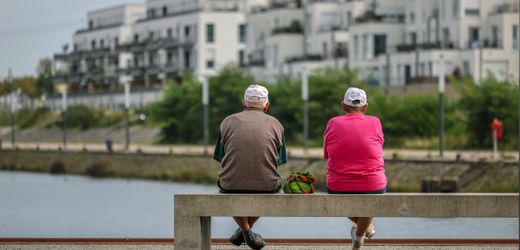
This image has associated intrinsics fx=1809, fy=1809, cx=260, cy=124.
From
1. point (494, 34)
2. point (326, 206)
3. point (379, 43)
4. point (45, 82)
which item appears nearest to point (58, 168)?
point (494, 34)

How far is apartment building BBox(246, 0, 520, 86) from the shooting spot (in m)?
79.8

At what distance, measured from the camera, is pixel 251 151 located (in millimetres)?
15023

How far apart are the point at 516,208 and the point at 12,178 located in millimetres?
52033

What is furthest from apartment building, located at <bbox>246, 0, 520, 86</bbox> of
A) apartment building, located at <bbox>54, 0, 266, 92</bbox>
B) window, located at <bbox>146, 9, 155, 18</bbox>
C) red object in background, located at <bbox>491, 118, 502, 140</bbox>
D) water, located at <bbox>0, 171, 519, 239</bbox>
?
water, located at <bbox>0, 171, 519, 239</bbox>

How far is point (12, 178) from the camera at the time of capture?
65188 mm

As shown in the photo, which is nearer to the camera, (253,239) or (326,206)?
(326,206)

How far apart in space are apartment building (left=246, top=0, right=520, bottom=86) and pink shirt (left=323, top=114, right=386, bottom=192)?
60317mm

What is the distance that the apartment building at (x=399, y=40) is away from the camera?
79.8m

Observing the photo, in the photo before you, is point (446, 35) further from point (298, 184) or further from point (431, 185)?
point (298, 184)

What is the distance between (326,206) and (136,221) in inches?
835

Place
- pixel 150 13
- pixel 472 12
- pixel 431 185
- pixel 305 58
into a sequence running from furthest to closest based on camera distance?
pixel 150 13, pixel 305 58, pixel 472 12, pixel 431 185

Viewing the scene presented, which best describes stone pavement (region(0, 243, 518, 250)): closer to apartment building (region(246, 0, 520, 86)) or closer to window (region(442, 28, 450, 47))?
apartment building (region(246, 0, 520, 86))

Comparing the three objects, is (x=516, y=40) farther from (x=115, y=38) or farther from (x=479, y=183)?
(x=115, y=38)

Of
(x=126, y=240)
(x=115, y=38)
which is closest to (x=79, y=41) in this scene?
(x=115, y=38)
